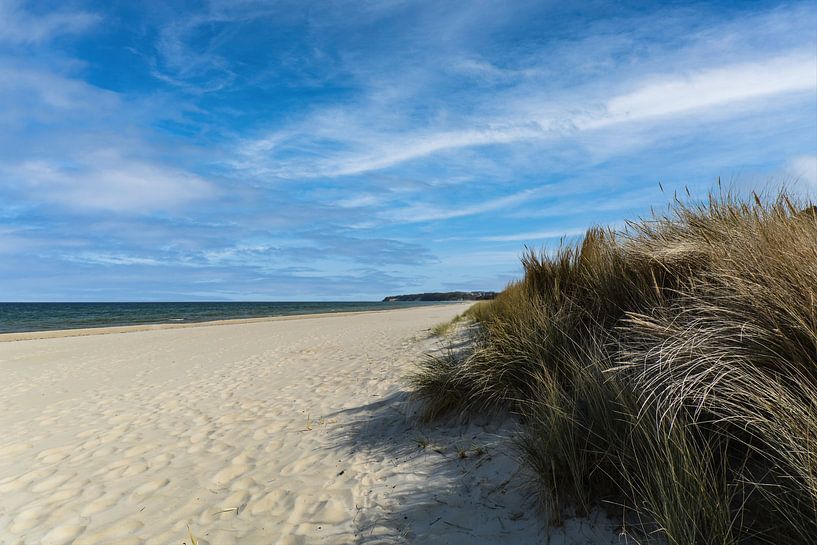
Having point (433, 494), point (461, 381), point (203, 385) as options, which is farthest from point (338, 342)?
point (433, 494)

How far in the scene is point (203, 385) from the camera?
8.80 m

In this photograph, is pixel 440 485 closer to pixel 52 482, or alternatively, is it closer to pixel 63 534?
pixel 63 534

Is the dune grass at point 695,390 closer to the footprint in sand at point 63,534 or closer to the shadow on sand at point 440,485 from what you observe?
the shadow on sand at point 440,485

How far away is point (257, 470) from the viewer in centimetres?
446

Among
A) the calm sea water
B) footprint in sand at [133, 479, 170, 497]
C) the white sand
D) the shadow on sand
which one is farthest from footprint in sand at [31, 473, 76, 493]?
the calm sea water

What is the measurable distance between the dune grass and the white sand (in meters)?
0.37

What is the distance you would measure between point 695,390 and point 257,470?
12.5 feet

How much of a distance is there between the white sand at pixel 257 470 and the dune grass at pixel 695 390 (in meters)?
0.37

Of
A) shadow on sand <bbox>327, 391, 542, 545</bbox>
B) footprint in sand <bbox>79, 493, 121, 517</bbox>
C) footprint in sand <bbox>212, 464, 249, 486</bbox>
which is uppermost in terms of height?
shadow on sand <bbox>327, 391, 542, 545</bbox>

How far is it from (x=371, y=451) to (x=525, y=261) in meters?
3.43

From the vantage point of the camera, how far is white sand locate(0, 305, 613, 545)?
3248 mm

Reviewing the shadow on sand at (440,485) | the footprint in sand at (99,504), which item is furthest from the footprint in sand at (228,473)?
the shadow on sand at (440,485)

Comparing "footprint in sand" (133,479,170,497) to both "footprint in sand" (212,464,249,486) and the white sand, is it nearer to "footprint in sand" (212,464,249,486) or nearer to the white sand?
the white sand

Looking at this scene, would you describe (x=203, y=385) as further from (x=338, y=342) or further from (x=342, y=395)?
(x=338, y=342)
